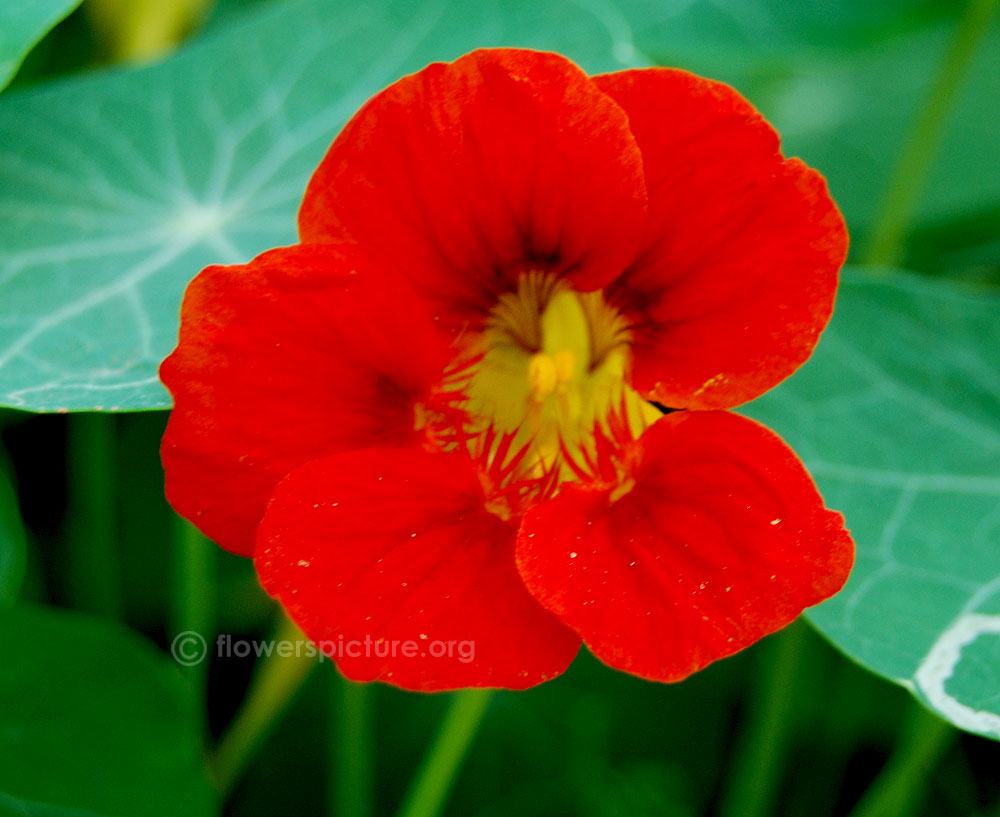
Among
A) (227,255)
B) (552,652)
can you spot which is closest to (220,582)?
(227,255)

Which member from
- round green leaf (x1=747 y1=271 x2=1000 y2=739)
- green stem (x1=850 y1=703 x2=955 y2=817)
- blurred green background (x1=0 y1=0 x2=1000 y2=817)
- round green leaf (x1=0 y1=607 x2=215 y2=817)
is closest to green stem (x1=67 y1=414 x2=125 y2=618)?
blurred green background (x1=0 y1=0 x2=1000 y2=817)

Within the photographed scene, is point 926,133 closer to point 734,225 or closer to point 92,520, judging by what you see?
point 734,225

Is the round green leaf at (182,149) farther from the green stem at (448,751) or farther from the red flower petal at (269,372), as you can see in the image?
the green stem at (448,751)

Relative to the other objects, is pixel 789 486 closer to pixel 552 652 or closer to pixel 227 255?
pixel 552 652

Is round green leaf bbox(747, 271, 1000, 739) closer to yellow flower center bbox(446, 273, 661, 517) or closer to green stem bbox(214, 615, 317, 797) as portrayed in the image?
yellow flower center bbox(446, 273, 661, 517)

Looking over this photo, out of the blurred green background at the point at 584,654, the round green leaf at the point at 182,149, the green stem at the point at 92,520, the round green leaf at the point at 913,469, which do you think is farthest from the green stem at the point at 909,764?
the green stem at the point at 92,520

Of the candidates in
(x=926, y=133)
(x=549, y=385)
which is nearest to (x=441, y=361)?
(x=549, y=385)
